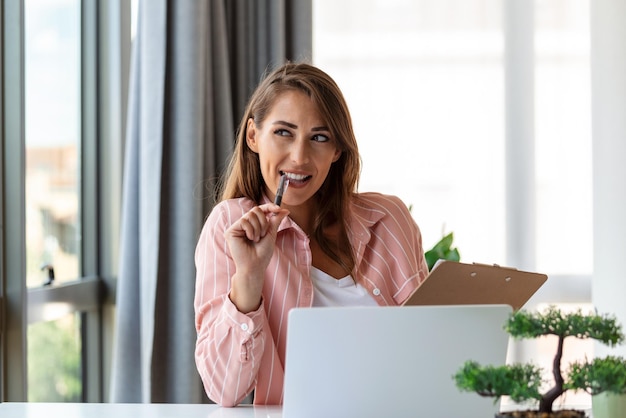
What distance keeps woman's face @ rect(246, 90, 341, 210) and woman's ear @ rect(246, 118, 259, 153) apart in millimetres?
58

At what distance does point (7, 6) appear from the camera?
7.23ft

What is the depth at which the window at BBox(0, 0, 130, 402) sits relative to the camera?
221 centimetres

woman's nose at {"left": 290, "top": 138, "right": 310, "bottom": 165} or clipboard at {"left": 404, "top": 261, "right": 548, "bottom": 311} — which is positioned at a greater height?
woman's nose at {"left": 290, "top": 138, "right": 310, "bottom": 165}

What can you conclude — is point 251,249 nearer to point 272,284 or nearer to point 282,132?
point 272,284

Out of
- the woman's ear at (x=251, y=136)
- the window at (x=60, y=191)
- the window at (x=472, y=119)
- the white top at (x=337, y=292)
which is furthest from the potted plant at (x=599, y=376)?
the window at (x=472, y=119)

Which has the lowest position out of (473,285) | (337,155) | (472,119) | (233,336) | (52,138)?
(233,336)

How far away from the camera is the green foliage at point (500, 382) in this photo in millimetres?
981

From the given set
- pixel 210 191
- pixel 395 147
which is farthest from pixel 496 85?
pixel 210 191

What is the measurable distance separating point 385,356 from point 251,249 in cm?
44

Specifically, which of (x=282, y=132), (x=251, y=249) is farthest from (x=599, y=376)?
(x=282, y=132)

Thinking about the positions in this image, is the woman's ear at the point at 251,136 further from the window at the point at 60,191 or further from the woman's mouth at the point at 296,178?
the window at the point at 60,191

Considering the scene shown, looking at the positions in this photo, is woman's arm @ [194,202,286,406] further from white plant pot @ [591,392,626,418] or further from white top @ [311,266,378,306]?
white plant pot @ [591,392,626,418]

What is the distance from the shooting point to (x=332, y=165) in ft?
6.38

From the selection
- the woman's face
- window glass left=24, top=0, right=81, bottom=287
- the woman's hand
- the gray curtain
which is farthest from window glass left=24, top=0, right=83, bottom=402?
the woman's hand
